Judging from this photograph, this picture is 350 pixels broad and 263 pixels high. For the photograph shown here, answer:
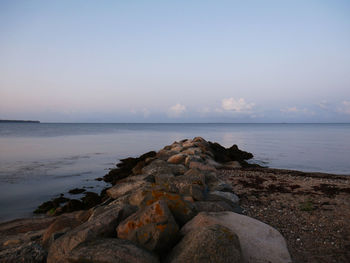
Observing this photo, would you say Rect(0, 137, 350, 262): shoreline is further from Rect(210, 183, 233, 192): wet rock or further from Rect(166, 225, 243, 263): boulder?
Rect(166, 225, 243, 263): boulder

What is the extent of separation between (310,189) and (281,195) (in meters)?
1.28

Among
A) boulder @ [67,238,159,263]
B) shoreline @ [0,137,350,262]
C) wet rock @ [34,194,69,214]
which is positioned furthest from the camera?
wet rock @ [34,194,69,214]

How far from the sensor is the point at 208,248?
297 centimetres

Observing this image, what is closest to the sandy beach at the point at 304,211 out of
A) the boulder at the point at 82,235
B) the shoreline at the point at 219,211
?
the shoreline at the point at 219,211

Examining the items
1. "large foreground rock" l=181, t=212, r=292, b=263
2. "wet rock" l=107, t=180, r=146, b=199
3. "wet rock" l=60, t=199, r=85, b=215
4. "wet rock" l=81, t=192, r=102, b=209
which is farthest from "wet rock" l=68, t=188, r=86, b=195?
"large foreground rock" l=181, t=212, r=292, b=263

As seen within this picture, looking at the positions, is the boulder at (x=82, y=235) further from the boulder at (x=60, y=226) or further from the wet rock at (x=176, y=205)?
the boulder at (x=60, y=226)

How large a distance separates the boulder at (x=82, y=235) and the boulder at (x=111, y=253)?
0.29 meters

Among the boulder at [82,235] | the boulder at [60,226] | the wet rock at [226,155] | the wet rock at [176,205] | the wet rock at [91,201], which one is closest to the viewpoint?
the boulder at [82,235]

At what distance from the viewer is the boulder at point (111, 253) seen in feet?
9.57

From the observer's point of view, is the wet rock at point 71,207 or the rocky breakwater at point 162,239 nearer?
the rocky breakwater at point 162,239

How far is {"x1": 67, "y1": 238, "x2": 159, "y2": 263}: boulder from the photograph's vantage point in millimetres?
2918

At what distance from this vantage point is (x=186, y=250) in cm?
308

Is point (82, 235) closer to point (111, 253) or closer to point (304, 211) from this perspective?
point (111, 253)

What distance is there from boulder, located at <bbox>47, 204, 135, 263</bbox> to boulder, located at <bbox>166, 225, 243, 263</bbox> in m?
1.06
